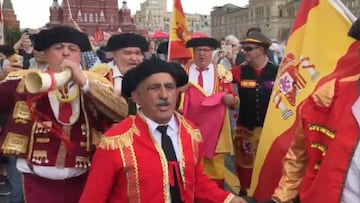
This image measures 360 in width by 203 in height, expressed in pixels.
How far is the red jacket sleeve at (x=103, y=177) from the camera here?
113 inches

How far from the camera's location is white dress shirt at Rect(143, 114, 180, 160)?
3.01m

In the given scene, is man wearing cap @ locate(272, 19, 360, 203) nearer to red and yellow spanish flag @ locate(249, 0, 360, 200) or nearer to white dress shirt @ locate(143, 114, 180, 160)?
red and yellow spanish flag @ locate(249, 0, 360, 200)

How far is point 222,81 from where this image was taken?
241 inches

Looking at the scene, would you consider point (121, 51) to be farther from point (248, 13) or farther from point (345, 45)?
point (248, 13)

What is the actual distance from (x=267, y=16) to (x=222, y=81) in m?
81.8

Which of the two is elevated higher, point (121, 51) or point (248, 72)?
point (121, 51)

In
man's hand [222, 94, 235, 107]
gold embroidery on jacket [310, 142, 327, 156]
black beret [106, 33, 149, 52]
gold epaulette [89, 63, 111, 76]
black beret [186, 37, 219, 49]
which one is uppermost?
black beret [106, 33, 149, 52]

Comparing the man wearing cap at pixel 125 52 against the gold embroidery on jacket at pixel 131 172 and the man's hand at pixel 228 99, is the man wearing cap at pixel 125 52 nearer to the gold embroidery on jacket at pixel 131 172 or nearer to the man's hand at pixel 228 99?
the gold embroidery on jacket at pixel 131 172

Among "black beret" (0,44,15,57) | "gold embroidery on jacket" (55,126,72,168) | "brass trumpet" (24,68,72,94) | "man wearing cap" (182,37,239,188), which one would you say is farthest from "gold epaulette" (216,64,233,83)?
"brass trumpet" (24,68,72,94)

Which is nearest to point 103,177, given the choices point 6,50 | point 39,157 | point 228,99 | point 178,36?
point 39,157

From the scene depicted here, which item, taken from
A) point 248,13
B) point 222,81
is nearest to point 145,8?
point 248,13

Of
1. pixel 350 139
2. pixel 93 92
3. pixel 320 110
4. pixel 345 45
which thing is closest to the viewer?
pixel 350 139

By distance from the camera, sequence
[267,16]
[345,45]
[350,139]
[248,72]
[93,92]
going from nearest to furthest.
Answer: [350,139] < [93,92] < [345,45] < [248,72] < [267,16]

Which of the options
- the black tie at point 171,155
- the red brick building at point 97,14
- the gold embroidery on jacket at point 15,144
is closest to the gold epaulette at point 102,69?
the gold embroidery on jacket at point 15,144
